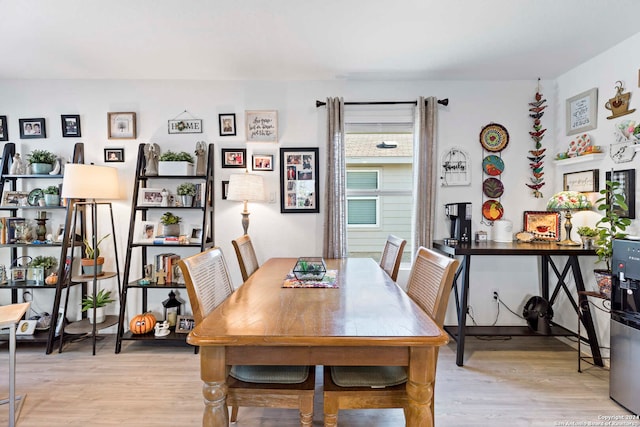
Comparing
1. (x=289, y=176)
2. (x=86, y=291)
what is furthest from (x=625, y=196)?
(x=86, y=291)

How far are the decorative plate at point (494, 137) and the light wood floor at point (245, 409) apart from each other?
72.2 inches

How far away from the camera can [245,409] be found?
6.42 feet

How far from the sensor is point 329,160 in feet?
9.79

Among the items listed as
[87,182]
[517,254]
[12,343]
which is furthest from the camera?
[87,182]

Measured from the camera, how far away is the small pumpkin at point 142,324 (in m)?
2.78

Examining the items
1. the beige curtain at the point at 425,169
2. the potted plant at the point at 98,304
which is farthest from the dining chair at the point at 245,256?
the beige curtain at the point at 425,169

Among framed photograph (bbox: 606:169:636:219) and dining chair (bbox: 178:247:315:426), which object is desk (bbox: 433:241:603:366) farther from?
dining chair (bbox: 178:247:315:426)

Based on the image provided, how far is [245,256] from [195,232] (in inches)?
38.7

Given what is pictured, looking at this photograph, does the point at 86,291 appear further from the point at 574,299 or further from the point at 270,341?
the point at 574,299

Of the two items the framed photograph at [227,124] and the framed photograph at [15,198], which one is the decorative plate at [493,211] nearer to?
the framed photograph at [227,124]

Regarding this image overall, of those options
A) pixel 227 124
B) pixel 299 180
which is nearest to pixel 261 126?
pixel 227 124

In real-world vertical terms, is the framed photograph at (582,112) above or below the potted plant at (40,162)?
above

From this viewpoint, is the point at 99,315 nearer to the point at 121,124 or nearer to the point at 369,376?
the point at 121,124

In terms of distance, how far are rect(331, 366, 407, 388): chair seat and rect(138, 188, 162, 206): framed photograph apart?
89.0 inches
